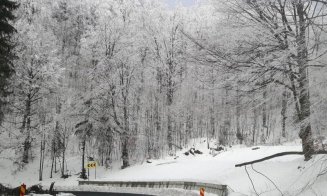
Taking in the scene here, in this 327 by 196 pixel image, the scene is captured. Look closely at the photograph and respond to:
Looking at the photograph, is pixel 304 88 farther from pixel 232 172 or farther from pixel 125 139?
pixel 125 139

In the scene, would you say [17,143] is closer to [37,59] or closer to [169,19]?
[37,59]

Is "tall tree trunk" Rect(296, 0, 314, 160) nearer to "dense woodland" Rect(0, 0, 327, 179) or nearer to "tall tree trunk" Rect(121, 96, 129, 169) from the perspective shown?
"dense woodland" Rect(0, 0, 327, 179)

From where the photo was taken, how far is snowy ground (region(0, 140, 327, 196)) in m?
10.6

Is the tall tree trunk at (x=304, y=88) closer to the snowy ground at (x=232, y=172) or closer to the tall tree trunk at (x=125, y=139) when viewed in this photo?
the snowy ground at (x=232, y=172)

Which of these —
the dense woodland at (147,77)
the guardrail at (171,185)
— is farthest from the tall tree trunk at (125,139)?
the guardrail at (171,185)

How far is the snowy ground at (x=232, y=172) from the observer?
34.6 feet

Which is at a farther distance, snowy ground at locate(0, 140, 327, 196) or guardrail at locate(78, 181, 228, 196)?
guardrail at locate(78, 181, 228, 196)

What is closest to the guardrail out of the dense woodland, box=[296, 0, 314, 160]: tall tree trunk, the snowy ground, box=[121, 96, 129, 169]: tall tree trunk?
the snowy ground

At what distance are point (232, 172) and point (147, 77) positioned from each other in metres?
35.8

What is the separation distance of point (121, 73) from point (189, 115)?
15.1m

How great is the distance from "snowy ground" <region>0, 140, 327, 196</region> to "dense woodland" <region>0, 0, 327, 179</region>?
1069 mm

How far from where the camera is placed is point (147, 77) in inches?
2096

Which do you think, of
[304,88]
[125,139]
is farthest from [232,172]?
[125,139]

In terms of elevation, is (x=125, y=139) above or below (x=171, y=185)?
above
